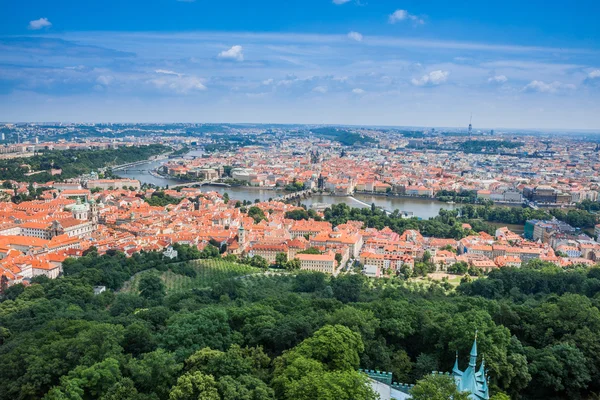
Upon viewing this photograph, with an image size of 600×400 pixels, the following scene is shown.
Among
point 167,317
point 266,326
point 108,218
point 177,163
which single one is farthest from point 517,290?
point 177,163

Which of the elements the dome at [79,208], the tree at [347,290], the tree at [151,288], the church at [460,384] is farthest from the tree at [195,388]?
the dome at [79,208]

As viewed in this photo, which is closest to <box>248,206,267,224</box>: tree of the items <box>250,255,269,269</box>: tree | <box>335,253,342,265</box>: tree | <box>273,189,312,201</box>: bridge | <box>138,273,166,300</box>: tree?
<box>250,255,269,269</box>: tree

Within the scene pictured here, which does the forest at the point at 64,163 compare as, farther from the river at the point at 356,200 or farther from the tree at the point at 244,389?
the tree at the point at 244,389

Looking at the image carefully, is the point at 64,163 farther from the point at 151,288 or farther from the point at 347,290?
the point at 347,290

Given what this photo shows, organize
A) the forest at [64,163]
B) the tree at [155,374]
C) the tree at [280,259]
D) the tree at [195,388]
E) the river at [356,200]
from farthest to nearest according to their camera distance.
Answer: the forest at [64,163] < the river at [356,200] < the tree at [280,259] < the tree at [155,374] < the tree at [195,388]

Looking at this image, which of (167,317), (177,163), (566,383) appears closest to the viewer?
(566,383)

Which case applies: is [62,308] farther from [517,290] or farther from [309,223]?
[309,223]
